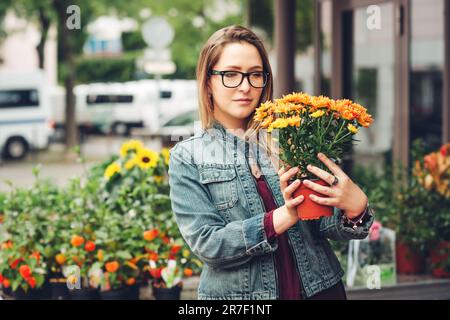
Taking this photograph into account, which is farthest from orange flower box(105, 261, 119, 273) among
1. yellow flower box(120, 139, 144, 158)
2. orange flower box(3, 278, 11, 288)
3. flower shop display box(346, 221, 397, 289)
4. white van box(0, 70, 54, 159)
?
white van box(0, 70, 54, 159)

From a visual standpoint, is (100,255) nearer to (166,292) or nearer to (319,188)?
(166,292)

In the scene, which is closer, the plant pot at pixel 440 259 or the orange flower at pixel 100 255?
the orange flower at pixel 100 255

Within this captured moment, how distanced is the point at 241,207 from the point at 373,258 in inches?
138

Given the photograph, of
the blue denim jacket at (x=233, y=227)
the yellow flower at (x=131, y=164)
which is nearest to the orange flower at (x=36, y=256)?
the yellow flower at (x=131, y=164)

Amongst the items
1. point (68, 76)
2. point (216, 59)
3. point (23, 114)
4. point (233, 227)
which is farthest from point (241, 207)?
point (23, 114)

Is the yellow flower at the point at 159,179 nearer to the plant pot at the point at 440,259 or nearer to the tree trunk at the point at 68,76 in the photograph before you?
the plant pot at the point at 440,259

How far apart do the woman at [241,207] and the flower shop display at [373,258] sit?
3095mm

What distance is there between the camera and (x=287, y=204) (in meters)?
2.17

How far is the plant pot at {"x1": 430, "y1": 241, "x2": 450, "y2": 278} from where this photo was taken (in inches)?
231

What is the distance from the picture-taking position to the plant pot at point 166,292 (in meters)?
5.02

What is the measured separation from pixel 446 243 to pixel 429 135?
7.31 feet

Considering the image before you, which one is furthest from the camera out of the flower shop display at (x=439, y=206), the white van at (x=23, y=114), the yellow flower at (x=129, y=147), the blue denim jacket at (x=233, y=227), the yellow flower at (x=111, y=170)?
the white van at (x=23, y=114)

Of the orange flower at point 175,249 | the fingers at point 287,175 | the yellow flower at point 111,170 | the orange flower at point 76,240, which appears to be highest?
the fingers at point 287,175
